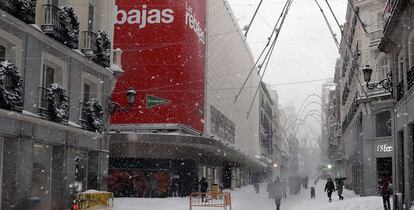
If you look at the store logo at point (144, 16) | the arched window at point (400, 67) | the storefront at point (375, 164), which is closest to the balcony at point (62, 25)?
the arched window at point (400, 67)

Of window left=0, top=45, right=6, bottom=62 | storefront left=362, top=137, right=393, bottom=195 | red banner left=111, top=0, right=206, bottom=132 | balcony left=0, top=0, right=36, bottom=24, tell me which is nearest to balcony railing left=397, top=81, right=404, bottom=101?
balcony left=0, top=0, right=36, bottom=24

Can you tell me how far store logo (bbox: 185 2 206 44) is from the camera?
37750mm

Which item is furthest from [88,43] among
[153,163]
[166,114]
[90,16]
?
[166,114]

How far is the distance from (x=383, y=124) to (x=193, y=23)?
1416 centimetres

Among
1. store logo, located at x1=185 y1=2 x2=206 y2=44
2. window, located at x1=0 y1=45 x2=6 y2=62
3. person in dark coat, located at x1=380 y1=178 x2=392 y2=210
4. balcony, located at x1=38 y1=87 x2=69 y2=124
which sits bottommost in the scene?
person in dark coat, located at x1=380 y1=178 x2=392 y2=210

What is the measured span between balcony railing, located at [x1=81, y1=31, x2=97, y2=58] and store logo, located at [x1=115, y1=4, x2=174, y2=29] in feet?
46.7

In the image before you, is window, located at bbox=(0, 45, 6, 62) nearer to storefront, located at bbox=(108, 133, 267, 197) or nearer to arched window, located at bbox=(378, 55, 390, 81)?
storefront, located at bbox=(108, 133, 267, 197)

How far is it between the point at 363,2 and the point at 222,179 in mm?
22088

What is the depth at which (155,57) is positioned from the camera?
37781mm

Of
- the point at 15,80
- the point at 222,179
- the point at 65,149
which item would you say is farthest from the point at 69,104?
the point at 222,179

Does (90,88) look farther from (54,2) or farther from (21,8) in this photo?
(21,8)

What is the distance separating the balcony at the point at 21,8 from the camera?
16781mm

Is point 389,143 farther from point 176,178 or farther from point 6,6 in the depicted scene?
point 6,6

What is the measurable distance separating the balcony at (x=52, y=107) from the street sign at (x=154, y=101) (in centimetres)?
1691
